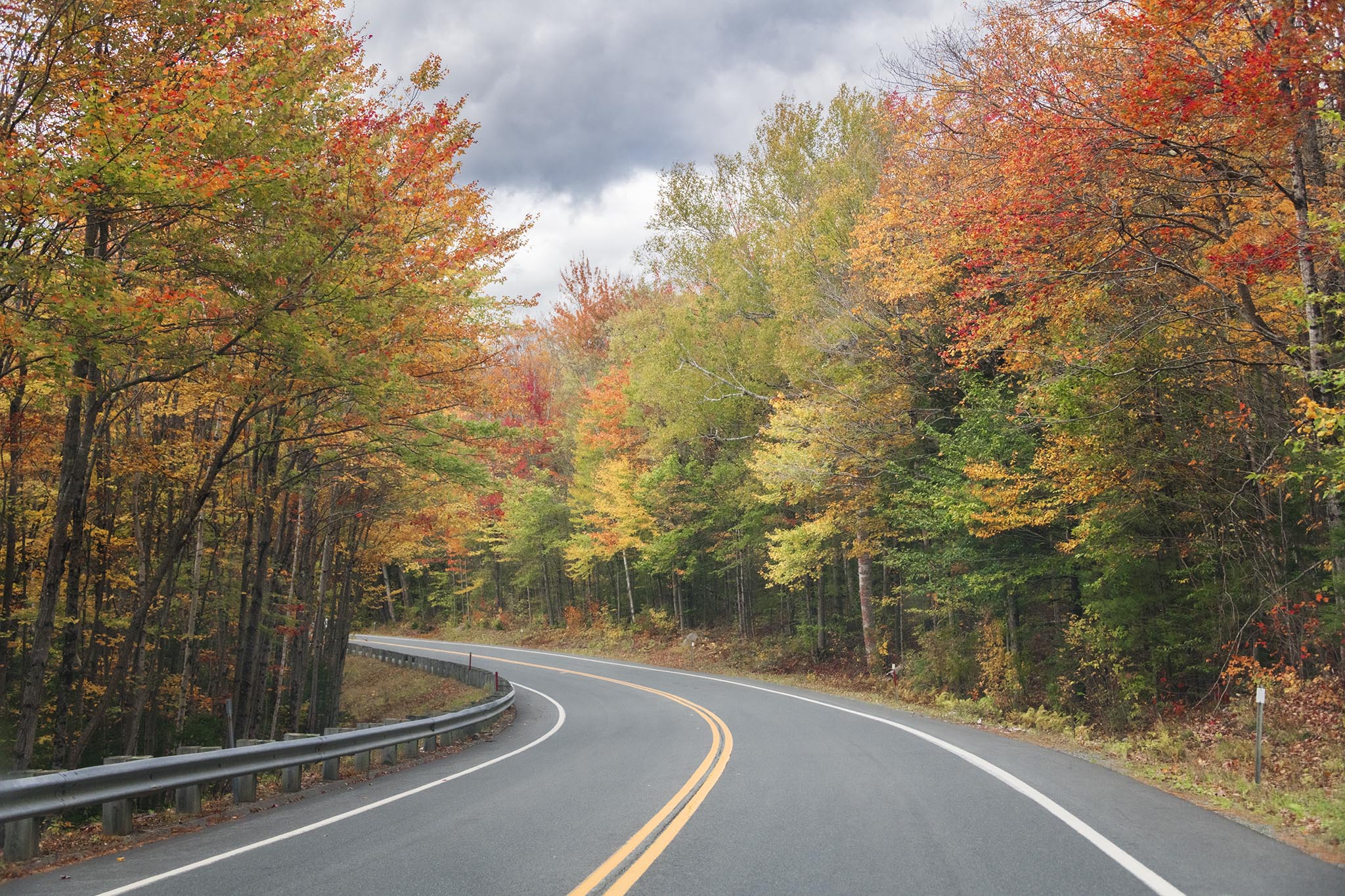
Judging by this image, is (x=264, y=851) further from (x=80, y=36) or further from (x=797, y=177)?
(x=797, y=177)

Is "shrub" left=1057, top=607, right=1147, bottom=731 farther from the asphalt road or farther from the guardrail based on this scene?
the guardrail

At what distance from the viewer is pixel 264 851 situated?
5.36 metres

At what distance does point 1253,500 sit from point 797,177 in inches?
603

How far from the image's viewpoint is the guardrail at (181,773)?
525 centimetres

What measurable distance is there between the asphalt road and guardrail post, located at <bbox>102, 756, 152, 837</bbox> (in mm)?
558

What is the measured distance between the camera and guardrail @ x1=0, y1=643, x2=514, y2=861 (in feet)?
17.2

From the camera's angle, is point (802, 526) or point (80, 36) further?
point (802, 526)

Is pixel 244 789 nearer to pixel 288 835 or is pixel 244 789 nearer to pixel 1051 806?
pixel 288 835

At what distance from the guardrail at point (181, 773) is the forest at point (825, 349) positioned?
2864 millimetres

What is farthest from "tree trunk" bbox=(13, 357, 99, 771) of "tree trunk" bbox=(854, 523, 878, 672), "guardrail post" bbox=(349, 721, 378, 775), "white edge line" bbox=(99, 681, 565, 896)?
"tree trunk" bbox=(854, 523, 878, 672)

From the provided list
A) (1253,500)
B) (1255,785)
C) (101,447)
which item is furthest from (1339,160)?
(101,447)

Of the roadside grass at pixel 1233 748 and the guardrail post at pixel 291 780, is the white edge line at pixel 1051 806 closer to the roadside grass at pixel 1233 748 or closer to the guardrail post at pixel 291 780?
the roadside grass at pixel 1233 748

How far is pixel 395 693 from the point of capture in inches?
1080

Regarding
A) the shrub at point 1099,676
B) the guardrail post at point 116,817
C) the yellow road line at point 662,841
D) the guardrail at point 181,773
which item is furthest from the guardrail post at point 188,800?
the shrub at point 1099,676
